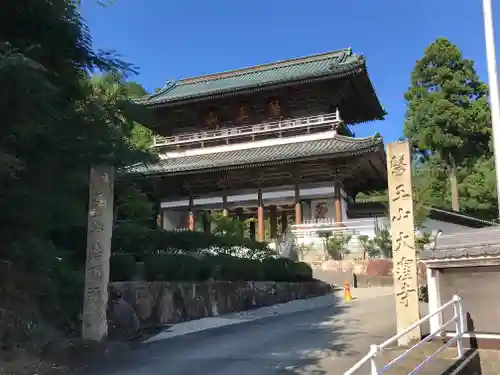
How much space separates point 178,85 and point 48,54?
25.4 m

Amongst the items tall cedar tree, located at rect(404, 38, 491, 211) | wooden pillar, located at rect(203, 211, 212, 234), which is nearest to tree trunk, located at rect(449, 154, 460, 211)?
tall cedar tree, located at rect(404, 38, 491, 211)

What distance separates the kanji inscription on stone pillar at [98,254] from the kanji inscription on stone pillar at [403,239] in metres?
4.57

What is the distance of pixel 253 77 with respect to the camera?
28.2 metres

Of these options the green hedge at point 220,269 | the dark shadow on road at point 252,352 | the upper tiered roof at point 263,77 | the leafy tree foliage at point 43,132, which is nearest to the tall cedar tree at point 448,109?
the upper tiered roof at point 263,77

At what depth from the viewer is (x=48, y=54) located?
5.97 metres

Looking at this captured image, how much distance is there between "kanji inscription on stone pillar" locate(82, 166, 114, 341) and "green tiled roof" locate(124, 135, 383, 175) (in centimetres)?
1173

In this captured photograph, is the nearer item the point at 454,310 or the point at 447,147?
the point at 454,310

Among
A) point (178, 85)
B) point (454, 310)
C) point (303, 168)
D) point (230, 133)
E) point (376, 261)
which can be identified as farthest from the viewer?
point (178, 85)

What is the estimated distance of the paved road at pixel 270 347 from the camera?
6.63 meters

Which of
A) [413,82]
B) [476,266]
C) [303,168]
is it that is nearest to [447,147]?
[413,82]

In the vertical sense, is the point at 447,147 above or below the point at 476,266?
above

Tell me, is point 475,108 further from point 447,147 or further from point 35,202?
point 35,202

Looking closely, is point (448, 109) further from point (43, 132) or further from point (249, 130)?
point (43, 132)

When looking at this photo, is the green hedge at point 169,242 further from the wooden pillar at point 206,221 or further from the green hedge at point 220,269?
the wooden pillar at point 206,221
